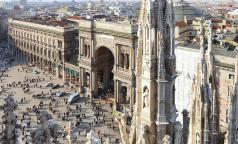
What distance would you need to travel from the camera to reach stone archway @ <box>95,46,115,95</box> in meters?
78.8

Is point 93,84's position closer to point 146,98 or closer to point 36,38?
point 36,38

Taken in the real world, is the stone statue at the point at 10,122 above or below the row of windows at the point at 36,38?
above

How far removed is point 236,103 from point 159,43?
5208mm

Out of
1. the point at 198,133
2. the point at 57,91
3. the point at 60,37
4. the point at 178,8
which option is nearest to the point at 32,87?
the point at 57,91

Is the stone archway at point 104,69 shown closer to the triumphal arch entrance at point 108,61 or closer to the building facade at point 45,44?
the triumphal arch entrance at point 108,61

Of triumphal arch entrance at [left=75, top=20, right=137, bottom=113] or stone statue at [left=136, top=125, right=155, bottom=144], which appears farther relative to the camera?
triumphal arch entrance at [left=75, top=20, right=137, bottom=113]

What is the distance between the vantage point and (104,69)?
80750 millimetres

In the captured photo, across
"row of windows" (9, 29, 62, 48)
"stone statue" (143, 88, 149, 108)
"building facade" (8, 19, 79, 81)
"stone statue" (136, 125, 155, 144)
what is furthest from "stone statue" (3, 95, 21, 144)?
"row of windows" (9, 29, 62, 48)

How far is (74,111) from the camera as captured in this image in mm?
67812

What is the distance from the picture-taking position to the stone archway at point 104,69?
258 feet

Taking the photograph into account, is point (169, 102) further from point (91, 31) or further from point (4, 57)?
point (4, 57)

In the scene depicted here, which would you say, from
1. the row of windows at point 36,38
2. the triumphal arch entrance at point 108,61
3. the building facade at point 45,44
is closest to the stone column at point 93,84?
the triumphal arch entrance at point 108,61

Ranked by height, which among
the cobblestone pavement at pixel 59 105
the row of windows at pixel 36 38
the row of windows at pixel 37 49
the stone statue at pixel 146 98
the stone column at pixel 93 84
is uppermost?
the stone statue at pixel 146 98

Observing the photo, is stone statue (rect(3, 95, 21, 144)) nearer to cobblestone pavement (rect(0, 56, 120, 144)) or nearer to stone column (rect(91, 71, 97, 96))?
cobblestone pavement (rect(0, 56, 120, 144))
